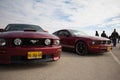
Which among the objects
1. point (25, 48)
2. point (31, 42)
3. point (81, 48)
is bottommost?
point (81, 48)

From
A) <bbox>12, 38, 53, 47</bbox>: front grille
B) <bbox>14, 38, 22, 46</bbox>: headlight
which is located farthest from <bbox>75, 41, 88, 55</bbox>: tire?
<bbox>14, 38, 22, 46</bbox>: headlight

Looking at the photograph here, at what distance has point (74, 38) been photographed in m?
6.93

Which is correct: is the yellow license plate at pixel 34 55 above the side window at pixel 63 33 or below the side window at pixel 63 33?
below

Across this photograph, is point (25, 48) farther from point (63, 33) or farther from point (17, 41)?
point (63, 33)

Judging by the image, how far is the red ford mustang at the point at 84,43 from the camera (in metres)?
6.30

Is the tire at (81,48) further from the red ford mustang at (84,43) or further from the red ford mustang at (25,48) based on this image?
the red ford mustang at (25,48)

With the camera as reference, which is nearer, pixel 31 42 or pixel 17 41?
pixel 17 41

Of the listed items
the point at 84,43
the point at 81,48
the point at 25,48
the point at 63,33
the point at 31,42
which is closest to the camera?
the point at 25,48

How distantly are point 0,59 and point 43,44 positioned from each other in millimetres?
1102

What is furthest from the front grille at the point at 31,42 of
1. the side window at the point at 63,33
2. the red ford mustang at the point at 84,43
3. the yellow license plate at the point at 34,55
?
the side window at the point at 63,33

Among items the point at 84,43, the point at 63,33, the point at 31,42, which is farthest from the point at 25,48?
the point at 63,33

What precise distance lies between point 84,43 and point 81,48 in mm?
277

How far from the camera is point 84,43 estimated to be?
6.52 meters

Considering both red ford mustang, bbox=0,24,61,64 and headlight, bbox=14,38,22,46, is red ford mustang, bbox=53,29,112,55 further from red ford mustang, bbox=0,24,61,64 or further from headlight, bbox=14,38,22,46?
headlight, bbox=14,38,22,46
